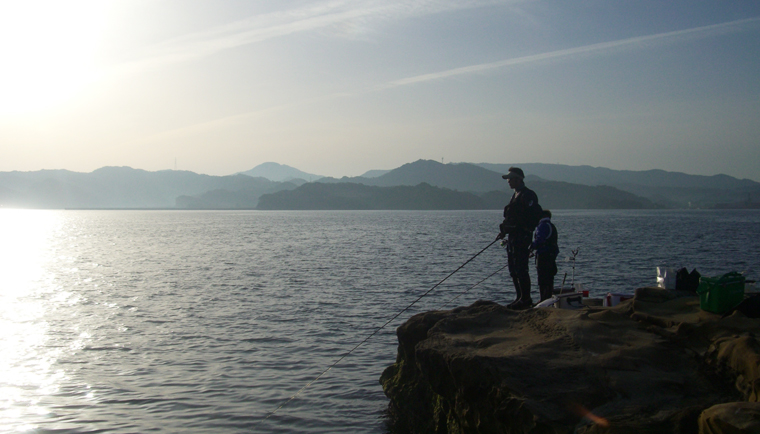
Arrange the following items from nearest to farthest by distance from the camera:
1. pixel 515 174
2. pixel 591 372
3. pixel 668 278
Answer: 1. pixel 591 372
2. pixel 668 278
3. pixel 515 174

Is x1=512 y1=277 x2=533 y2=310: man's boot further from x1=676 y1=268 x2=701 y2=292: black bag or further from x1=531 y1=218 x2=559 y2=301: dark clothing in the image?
x1=676 y1=268 x2=701 y2=292: black bag

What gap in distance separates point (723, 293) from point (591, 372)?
236cm

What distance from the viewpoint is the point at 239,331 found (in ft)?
42.0

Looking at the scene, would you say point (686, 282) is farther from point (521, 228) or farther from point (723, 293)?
point (521, 228)

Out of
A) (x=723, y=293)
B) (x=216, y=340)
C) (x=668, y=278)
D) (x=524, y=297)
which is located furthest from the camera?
(x=216, y=340)

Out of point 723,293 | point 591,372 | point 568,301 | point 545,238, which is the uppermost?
point 545,238

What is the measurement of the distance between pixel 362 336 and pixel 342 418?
4.46 meters

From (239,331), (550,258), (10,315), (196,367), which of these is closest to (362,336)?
(239,331)

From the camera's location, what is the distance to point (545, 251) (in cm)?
968

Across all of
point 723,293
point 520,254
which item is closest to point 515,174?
point 520,254

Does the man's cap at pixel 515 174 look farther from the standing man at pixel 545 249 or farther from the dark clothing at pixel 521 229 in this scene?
the standing man at pixel 545 249

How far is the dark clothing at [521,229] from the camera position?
948cm

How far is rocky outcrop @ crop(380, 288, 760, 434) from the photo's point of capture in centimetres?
464

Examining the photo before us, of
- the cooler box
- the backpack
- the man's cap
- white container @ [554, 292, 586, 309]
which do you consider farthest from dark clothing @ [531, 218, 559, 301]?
the cooler box
